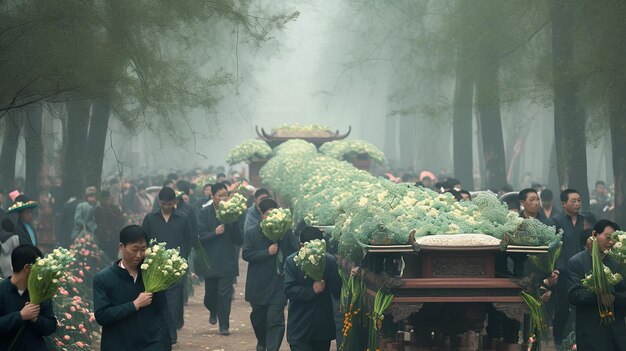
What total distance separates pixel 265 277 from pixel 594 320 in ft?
17.8

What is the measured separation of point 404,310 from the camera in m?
10.2

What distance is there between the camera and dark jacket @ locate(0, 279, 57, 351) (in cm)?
825

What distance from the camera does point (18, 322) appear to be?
325 inches

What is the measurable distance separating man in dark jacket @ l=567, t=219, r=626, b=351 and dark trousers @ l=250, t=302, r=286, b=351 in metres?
4.70

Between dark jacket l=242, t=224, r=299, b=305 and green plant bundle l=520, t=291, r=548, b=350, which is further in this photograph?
dark jacket l=242, t=224, r=299, b=305

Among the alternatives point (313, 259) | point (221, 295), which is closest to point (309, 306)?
point (313, 259)

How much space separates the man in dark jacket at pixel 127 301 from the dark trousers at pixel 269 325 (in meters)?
5.49

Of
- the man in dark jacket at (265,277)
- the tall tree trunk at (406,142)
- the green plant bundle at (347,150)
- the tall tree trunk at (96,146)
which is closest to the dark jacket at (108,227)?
the tall tree trunk at (96,146)

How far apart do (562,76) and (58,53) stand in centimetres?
964

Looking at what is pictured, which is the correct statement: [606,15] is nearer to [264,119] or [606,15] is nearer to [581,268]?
[581,268]

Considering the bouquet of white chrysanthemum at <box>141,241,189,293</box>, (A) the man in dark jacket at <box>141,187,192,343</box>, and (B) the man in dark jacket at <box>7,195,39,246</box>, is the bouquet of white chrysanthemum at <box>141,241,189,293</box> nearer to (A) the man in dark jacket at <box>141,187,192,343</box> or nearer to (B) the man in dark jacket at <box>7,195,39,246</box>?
(A) the man in dark jacket at <box>141,187,192,343</box>

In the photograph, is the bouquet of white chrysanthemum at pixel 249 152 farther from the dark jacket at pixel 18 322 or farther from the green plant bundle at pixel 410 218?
the dark jacket at pixel 18 322

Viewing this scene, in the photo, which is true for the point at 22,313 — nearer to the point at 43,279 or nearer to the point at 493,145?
the point at 43,279

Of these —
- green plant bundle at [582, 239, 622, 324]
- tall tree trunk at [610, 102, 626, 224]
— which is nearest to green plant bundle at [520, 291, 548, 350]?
green plant bundle at [582, 239, 622, 324]
